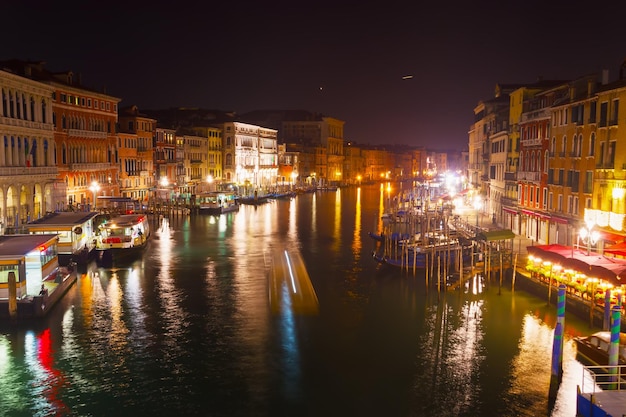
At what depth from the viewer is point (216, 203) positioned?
57375 mm

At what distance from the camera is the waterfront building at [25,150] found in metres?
30.2

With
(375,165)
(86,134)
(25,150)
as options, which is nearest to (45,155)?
(25,150)

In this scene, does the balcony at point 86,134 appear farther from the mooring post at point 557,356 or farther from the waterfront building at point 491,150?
the mooring post at point 557,356

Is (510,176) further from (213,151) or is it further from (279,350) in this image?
(213,151)

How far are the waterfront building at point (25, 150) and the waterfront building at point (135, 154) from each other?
1354 centimetres

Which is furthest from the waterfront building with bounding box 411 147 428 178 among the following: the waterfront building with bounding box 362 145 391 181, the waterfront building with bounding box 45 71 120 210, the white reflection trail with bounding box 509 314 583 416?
the white reflection trail with bounding box 509 314 583 416

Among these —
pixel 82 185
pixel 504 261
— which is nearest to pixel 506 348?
pixel 504 261

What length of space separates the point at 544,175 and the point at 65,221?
23.8 meters

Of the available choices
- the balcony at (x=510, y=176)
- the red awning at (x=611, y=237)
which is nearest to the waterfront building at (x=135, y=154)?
the balcony at (x=510, y=176)

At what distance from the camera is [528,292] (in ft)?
75.5

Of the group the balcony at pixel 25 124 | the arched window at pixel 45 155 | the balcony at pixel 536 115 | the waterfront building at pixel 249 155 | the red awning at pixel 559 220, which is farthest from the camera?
the waterfront building at pixel 249 155

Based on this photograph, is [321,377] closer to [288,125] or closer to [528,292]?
[528,292]

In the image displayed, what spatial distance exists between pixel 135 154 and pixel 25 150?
20.7 m

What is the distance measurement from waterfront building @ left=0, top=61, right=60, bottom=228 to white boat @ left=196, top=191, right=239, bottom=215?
61.0 ft
